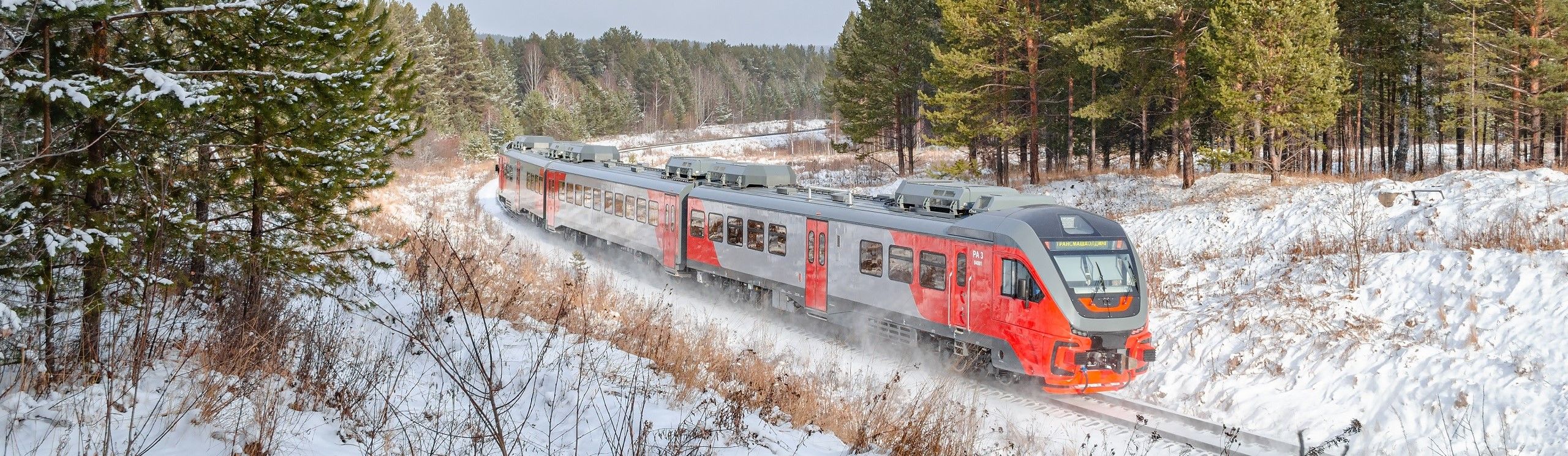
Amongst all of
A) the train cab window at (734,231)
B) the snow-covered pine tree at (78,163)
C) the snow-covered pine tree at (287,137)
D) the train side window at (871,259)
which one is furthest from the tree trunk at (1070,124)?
the snow-covered pine tree at (78,163)

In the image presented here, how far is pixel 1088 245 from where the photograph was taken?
10758 millimetres

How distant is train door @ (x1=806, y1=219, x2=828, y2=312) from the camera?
13.6 meters

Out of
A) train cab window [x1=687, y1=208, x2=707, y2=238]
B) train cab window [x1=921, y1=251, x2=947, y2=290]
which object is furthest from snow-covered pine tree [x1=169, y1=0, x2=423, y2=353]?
train cab window [x1=687, y1=208, x2=707, y2=238]

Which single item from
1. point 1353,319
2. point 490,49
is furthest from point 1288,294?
point 490,49

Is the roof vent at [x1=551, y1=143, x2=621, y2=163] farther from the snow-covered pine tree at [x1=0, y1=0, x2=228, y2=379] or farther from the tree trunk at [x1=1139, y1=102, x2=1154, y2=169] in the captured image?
the snow-covered pine tree at [x1=0, y1=0, x2=228, y2=379]

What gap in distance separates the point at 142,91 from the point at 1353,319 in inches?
504

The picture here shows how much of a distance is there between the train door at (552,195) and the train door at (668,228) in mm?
6437

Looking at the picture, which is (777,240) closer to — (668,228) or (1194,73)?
(668,228)

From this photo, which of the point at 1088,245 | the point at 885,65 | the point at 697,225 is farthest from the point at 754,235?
the point at 885,65

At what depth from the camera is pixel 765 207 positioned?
14938 millimetres

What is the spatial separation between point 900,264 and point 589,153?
14423mm

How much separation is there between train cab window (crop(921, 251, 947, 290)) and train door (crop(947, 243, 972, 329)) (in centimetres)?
17

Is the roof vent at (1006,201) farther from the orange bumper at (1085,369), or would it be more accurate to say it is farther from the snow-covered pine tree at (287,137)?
the snow-covered pine tree at (287,137)

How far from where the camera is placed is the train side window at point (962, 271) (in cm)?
1127
